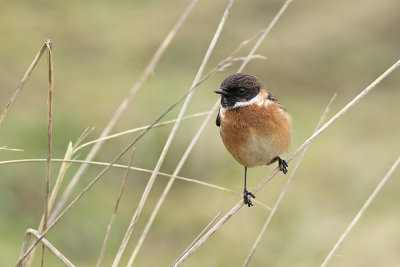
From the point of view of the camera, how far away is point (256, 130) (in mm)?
3996

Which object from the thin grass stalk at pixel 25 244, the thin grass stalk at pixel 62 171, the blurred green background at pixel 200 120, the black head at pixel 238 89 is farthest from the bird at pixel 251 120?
the thin grass stalk at pixel 25 244

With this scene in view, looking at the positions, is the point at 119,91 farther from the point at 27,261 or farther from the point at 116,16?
the point at 27,261

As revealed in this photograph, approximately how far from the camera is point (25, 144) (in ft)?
24.2

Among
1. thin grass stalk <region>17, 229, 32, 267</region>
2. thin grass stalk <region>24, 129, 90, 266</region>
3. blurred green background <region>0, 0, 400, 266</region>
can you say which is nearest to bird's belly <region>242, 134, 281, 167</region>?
blurred green background <region>0, 0, 400, 266</region>

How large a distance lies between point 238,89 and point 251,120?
18 cm

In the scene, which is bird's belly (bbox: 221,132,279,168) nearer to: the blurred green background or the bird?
the bird

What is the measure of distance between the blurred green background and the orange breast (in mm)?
598

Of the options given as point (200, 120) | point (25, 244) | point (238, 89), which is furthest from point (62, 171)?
point (200, 120)

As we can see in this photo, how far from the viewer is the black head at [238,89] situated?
3.97 m

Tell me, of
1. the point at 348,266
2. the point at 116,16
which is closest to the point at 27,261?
the point at 348,266

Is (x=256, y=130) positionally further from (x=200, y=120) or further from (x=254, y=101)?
(x=200, y=120)

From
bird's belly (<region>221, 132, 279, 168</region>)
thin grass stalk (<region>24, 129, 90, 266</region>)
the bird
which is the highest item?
the bird

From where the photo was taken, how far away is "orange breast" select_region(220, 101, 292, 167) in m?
4.00

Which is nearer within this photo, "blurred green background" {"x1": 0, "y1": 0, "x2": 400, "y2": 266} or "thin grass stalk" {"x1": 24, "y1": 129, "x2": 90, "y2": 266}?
"thin grass stalk" {"x1": 24, "y1": 129, "x2": 90, "y2": 266}
